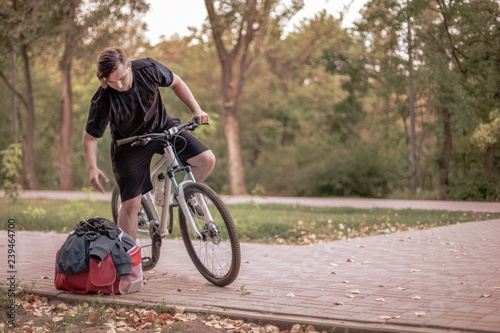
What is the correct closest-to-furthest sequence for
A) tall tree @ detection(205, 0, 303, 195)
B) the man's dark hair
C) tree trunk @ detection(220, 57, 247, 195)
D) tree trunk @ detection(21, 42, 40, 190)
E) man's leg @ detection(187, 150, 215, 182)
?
the man's dark hair < man's leg @ detection(187, 150, 215, 182) < tall tree @ detection(205, 0, 303, 195) < tree trunk @ detection(220, 57, 247, 195) < tree trunk @ detection(21, 42, 40, 190)

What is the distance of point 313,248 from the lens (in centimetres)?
866

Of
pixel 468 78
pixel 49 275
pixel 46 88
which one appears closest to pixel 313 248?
pixel 49 275

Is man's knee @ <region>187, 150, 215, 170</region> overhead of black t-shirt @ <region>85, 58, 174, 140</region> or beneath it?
beneath

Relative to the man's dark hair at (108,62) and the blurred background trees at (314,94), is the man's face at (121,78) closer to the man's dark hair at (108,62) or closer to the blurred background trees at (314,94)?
the man's dark hair at (108,62)

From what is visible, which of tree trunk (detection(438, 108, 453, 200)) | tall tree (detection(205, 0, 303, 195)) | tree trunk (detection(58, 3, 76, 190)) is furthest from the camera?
tree trunk (detection(58, 3, 76, 190))

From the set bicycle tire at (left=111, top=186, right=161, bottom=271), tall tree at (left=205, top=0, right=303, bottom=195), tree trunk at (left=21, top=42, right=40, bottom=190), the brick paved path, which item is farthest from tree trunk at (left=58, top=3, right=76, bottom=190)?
bicycle tire at (left=111, top=186, right=161, bottom=271)

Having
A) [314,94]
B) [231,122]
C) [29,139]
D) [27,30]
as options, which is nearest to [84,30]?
[27,30]

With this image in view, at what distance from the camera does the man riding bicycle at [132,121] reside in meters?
5.66

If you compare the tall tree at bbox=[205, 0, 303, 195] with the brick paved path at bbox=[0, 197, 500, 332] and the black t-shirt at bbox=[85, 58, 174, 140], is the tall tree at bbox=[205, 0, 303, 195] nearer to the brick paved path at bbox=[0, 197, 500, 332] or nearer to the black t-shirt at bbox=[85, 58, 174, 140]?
the brick paved path at bbox=[0, 197, 500, 332]

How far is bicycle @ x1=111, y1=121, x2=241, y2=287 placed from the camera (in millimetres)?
5801

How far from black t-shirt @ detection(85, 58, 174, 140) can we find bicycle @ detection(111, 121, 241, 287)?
0.48 feet

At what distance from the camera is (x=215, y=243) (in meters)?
5.96

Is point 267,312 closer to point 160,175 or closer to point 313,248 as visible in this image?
point 160,175

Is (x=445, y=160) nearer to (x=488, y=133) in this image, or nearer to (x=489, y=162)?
(x=489, y=162)
